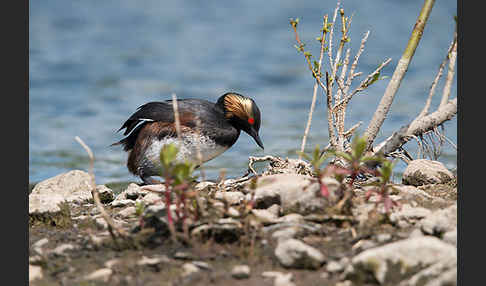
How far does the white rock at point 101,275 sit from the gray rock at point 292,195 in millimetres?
1216

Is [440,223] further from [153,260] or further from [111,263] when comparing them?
[111,263]

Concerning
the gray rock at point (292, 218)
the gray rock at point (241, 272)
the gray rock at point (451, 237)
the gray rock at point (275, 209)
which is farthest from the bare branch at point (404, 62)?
A: the gray rock at point (241, 272)

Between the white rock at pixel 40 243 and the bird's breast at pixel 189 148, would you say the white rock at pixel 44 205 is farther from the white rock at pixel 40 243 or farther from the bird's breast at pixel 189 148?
the bird's breast at pixel 189 148

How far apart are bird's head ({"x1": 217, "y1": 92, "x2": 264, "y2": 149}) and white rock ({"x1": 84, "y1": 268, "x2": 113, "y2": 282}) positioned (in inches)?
150

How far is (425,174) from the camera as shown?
645cm

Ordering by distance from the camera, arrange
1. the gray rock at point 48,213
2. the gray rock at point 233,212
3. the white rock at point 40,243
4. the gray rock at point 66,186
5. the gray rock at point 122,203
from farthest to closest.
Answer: the gray rock at point 66,186
the gray rock at point 122,203
the gray rock at point 48,213
the white rock at point 40,243
the gray rock at point 233,212

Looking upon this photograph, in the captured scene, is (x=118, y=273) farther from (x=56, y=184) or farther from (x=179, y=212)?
(x=56, y=184)

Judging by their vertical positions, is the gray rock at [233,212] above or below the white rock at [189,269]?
above

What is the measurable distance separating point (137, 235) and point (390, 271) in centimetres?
180

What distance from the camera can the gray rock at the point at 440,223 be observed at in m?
4.38

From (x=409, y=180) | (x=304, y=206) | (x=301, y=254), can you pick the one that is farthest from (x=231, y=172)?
(x=301, y=254)

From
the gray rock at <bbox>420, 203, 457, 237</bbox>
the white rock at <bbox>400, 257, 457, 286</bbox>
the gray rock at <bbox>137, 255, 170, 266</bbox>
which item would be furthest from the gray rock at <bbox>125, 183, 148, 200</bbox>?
the white rock at <bbox>400, 257, 457, 286</bbox>

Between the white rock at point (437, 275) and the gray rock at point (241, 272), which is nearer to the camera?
the white rock at point (437, 275)

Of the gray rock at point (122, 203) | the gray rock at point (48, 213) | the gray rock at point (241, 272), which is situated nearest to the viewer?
the gray rock at point (241, 272)
